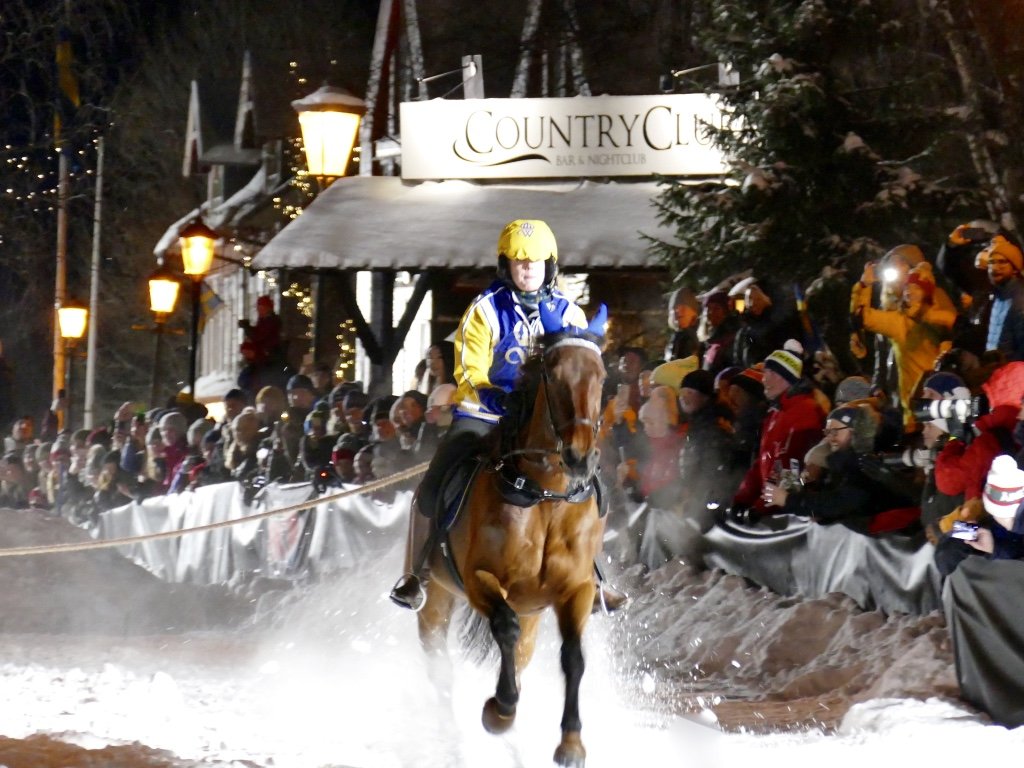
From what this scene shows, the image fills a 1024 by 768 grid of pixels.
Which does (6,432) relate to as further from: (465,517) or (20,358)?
(465,517)

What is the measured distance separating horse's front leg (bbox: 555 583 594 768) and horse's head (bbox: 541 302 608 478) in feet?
2.56

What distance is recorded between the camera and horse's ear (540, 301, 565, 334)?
7.82m

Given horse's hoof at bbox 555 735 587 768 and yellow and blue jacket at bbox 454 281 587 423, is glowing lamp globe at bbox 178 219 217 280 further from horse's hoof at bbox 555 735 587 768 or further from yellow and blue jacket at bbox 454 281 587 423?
horse's hoof at bbox 555 735 587 768

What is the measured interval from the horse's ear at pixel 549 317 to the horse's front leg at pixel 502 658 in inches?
48.5

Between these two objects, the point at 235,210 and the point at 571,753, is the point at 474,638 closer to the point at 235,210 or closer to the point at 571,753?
the point at 571,753

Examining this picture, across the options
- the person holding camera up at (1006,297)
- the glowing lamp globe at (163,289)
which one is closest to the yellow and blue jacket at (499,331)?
the person holding camera up at (1006,297)

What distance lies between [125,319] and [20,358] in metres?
3.37

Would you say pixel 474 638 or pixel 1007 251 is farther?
pixel 1007 251

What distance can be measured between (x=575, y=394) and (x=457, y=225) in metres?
12.1

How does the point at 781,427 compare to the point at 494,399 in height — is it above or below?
below

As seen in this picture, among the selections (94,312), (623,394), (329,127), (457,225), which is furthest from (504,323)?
(94,312)

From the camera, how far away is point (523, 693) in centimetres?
995

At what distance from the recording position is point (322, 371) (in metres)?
19.6

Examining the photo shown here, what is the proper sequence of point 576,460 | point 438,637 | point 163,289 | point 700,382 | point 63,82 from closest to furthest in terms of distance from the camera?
1. point 576,460
2. point 438,637
3. point 700,382
4. point 163,289
5. point 63,82
